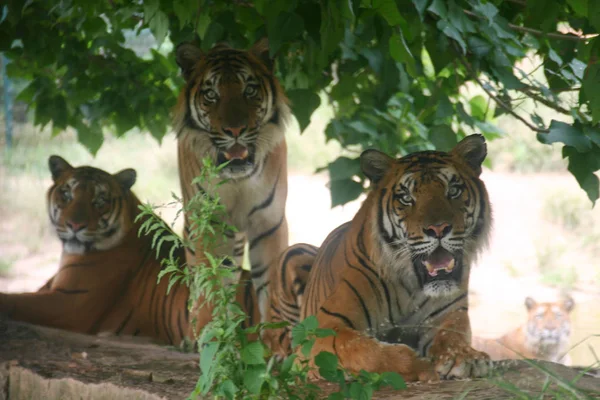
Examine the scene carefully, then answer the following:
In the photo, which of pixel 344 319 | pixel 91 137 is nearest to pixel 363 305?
pixel 344 319

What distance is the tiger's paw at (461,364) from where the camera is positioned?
8.85ft

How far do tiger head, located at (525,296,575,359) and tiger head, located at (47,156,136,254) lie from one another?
305 cm

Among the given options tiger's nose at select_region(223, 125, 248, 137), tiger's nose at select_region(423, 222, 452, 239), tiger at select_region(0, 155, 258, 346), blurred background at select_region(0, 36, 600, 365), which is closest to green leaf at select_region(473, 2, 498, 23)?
tiger's nose at select_region(423, 222, 452, 239)

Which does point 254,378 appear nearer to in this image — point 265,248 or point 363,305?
point 363,305

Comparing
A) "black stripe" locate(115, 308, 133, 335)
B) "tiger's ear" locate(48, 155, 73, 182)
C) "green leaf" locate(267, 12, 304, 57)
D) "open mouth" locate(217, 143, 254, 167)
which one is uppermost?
"green leaf" locate(267, 12, 304, 57)

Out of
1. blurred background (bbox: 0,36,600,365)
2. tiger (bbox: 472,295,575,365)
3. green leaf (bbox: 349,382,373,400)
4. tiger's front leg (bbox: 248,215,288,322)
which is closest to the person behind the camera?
green leaf (bbox: 349,382,373,400)

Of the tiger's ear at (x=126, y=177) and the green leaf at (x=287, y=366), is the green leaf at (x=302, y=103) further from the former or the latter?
the green leaf at (x=287, y=366)

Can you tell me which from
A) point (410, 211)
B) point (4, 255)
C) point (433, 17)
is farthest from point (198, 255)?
point (4, 255)

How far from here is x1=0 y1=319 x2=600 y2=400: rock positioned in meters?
2.64

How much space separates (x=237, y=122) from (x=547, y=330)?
3550 millimetres

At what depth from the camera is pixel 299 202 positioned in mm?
8891

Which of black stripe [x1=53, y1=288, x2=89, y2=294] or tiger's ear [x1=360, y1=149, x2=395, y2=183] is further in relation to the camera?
black stripe [x1=53, y1=288, x2=89, y2=294]

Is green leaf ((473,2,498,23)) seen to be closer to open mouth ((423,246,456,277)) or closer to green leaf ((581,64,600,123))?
green leaf ((581,64,600,123))

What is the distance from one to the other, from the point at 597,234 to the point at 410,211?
7.74m
